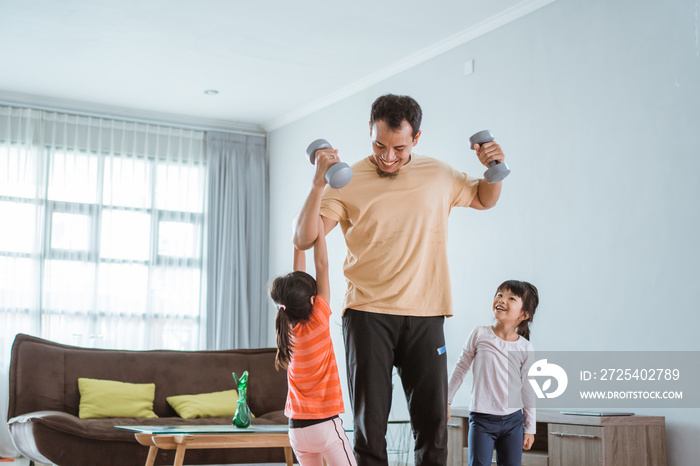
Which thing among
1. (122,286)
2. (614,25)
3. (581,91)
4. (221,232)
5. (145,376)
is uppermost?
(614,25)

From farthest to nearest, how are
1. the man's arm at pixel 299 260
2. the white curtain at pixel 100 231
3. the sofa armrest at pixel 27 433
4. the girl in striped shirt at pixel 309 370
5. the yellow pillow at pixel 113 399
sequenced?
1. the white curtain at pixel 100 231
2. the yellow pillow at pixel 113 399
3. the sofa armrest at pixel 27 433
4. the girl in striped shirt at pixel 309 370
5. the man's arm at pixel 299 260

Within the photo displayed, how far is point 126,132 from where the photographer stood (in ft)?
22.3

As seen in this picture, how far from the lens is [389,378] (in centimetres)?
189

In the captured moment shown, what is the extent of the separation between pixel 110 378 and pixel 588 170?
306 centimetres

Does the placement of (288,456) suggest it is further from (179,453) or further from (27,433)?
(27,433)

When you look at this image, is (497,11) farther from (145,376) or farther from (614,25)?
(145,376)

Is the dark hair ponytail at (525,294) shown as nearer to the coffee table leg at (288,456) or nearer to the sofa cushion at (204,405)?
the coffee table leg at (288,456)

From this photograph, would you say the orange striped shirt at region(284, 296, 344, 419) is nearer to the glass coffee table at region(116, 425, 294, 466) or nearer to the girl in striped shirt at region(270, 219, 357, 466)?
the girl in striped shirt at region(270, 219, 357, 466)

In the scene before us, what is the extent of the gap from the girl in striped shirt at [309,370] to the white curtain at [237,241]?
454 cm

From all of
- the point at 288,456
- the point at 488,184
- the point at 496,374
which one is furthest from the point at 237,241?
the point at 488,184

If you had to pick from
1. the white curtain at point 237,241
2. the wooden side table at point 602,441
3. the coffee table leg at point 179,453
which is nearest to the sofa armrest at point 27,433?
the coffee table leg at point 179,453

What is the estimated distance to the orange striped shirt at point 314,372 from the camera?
2348 millimetres

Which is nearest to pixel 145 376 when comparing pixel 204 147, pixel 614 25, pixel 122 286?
pixel 122 286

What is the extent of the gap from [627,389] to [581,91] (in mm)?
1545
